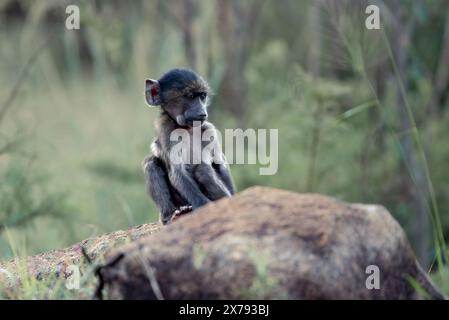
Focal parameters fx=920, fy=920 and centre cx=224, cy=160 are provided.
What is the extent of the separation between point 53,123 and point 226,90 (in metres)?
5.22

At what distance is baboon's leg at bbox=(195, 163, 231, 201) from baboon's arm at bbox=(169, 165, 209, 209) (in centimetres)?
6

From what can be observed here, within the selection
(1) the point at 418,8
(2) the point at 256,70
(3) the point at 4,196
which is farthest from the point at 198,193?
(2) the point at 256,70

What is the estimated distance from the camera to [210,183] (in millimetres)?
6051

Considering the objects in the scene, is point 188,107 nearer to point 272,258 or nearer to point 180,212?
point 180,212

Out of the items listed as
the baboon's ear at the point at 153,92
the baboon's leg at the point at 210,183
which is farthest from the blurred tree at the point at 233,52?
the baboon's leg at the point at 210,183

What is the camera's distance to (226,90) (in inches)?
465

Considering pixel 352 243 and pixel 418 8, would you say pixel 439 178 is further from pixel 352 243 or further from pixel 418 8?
pixel 352 243

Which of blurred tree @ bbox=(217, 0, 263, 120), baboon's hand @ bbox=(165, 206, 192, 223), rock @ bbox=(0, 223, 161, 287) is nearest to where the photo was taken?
rock @ bbox=(0, 223, 161, 287)

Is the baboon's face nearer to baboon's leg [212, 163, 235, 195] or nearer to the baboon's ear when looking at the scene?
the baboon's ear

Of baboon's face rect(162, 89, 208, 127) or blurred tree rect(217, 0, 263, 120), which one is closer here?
baboon's face rect(162, 89, 208, 127)

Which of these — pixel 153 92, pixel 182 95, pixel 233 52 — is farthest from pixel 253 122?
pixel 182 95

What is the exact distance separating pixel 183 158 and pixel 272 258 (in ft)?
7.82

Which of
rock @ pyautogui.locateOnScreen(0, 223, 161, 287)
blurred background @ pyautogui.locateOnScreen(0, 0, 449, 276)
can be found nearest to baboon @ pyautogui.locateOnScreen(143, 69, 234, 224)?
rock @ pyautogui.locateOnScreen(0, 223, 161, 287)

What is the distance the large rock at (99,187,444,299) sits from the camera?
376cm
